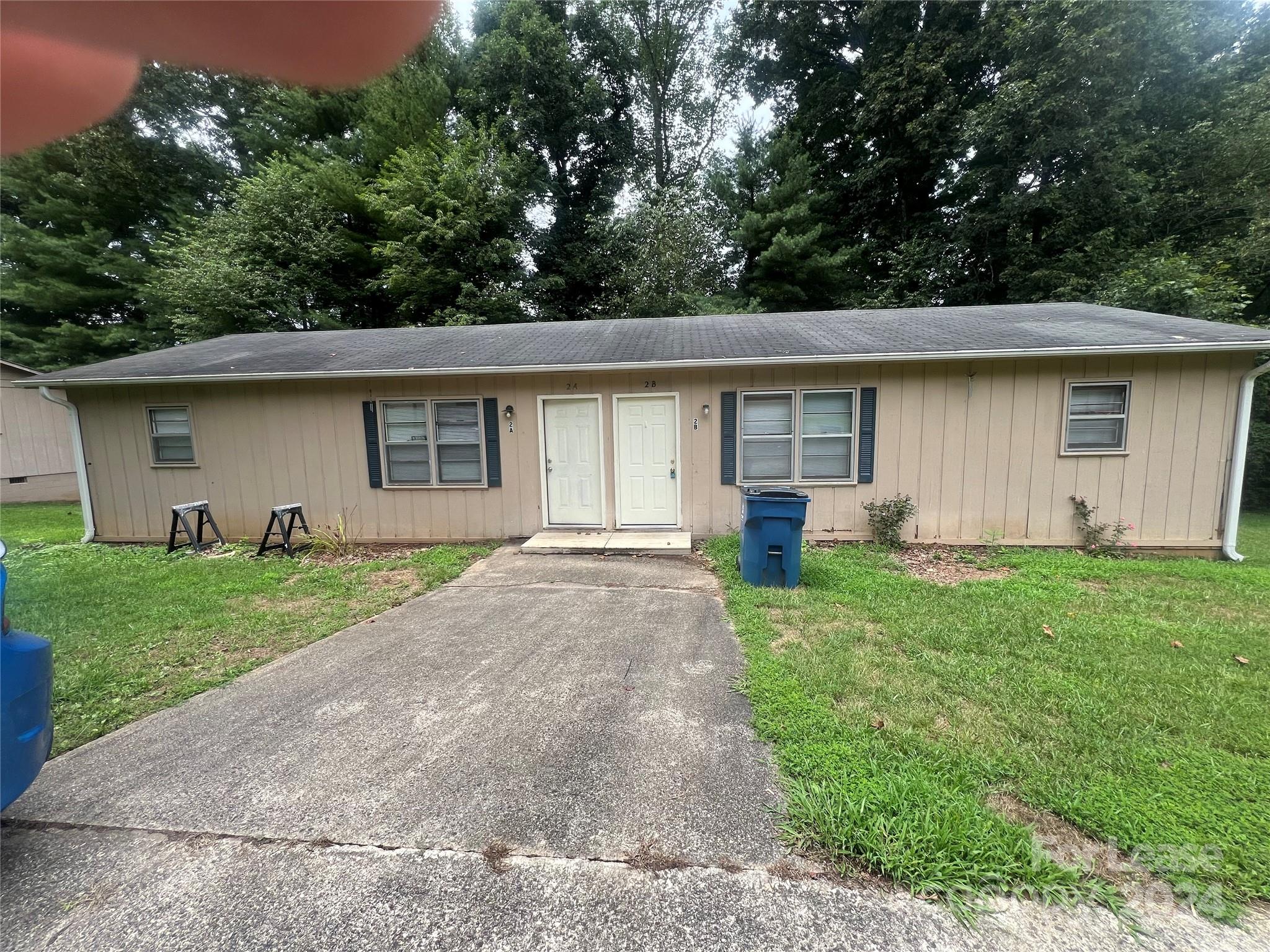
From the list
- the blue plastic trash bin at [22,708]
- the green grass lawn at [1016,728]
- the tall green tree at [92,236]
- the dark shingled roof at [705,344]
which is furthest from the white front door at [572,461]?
the tall green tree at [92,236]

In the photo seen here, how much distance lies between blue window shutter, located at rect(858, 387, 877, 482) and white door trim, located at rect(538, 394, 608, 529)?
3282 mm

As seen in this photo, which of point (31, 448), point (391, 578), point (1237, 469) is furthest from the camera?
point (31, 448)

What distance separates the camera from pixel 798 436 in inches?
253

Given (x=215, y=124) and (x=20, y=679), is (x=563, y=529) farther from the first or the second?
(x=215, y=124)

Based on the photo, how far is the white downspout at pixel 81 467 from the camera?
23.8 ft

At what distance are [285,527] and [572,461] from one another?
12.9 ft

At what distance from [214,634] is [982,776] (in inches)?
197

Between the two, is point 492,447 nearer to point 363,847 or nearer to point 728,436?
point 728,436

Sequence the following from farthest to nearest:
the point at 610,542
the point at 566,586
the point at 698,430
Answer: the point at 698,430, the point at 610,542, the point at 566,586

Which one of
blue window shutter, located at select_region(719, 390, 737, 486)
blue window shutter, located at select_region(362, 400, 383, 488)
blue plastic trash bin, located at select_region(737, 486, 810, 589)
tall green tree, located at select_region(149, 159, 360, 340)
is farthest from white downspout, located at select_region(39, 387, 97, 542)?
blue plastic trash bin, located at select_region(737, 486, 810, 589)

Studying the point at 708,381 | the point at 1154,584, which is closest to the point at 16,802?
the point at 708,381

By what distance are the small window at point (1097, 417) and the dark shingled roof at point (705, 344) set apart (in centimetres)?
56

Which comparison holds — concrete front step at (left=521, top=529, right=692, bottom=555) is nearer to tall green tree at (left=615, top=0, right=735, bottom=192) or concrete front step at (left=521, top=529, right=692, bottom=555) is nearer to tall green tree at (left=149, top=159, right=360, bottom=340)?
tall green tree at (left=149, top=159, right=360, bottom=340)

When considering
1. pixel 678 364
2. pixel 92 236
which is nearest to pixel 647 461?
pixel 678 364
